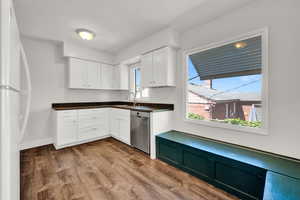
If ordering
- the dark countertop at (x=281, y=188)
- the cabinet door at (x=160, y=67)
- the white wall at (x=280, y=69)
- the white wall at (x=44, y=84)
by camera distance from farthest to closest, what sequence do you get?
1. the white wall at (x=44, y=84)
2. the cabinet door at (x=160, y=67)
3. the white wall at (x=280, y=69)
4. the dark countertop at (x=281, y=188)

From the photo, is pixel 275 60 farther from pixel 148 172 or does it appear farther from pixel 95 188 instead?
pixel 95 188

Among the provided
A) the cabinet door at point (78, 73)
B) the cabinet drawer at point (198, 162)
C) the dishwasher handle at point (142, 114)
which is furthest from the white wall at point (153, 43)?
the cabinet drawer at point (198, 162)

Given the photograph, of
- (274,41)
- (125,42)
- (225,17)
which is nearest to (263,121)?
(274,41)

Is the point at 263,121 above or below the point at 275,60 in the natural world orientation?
below

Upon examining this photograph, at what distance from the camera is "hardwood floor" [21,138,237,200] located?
164 centimetres

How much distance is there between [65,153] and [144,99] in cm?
219

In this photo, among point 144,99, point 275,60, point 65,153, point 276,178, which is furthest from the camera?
point 144,99

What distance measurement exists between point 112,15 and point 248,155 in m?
2.91

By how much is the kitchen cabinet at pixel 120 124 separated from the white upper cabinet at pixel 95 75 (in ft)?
2.96

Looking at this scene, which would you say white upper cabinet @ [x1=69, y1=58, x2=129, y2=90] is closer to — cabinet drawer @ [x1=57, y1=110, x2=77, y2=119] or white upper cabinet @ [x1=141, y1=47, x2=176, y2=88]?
cabinet drawer @ [x1=57, y1=110, x2=77, y2=119]

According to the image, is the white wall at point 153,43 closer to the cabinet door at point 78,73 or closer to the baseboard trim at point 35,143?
the cabinet door at point 78,73

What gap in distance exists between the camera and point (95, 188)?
1769 millimetres

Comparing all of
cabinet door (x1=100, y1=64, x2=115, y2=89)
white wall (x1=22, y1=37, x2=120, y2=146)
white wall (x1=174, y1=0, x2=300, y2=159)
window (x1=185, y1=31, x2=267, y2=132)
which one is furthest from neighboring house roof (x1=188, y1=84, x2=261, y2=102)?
white wall (x1=22, y1=37, x2=120, y2=146)

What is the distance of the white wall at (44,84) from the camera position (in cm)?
314
